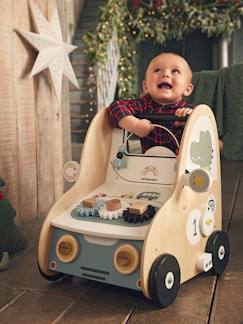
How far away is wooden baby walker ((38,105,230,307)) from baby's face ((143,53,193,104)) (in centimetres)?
9

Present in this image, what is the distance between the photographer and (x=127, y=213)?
112 cm

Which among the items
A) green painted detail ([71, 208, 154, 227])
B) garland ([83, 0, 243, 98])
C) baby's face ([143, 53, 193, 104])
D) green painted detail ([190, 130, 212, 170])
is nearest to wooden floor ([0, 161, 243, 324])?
green painted detail ([71, 208, 154, 227])

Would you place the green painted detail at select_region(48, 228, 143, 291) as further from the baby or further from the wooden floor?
the baby

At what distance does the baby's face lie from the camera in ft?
4.21

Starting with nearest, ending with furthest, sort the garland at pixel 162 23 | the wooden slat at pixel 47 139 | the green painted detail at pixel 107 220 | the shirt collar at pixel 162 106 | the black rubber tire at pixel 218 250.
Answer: the green painted detail at pixel 107 220, the black rubber tire at pixel 218 250, the shirt collar at pixel 162 106, the wooden slat at pixel 47 139, the garland at pixel 162 23

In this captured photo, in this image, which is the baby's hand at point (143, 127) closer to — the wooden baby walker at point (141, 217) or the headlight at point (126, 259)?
the wooden baby walker at point (141, 217)

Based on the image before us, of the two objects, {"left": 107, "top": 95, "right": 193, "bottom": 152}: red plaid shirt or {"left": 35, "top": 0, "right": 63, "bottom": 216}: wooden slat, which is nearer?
{"left": 107, "top": 95, "right": 193, "bottom": 152}: red plaid shirt

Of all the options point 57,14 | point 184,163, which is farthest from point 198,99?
point 184,163

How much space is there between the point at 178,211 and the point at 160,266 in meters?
0.16

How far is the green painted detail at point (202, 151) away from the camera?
118cm

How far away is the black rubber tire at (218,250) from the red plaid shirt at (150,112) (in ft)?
0.90

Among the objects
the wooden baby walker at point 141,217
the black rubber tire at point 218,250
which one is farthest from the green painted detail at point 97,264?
the black rubber tire at point 218,250

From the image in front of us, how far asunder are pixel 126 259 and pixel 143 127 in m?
0.40

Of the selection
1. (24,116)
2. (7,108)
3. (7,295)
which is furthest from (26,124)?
(7,295)
